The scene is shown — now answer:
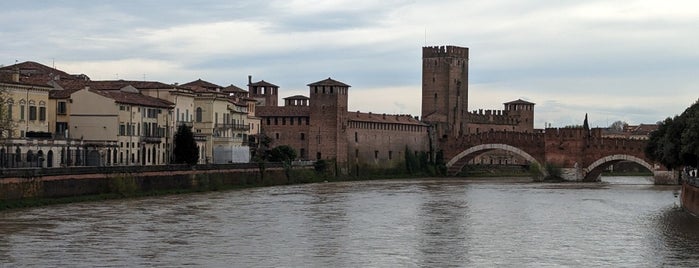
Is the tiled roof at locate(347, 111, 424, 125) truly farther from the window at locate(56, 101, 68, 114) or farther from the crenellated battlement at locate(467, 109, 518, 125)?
the window at locate(56, 101, 68, 114)

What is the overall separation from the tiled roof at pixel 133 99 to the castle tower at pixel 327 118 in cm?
2044

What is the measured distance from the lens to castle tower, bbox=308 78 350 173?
81812 mm

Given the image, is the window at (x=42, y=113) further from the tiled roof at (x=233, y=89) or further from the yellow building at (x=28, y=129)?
the tiled roof at (x=233, y=89)

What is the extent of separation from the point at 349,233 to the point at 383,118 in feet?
184

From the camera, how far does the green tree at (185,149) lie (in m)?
58.8

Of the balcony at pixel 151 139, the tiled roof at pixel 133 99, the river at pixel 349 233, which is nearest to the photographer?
the river at pixel 349 233

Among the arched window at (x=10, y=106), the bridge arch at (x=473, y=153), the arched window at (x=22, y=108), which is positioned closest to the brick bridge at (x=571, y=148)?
the bridge arch at (x=473, y=153)

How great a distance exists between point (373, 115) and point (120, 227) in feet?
181

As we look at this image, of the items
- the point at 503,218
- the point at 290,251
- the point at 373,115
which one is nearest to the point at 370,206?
the point at 503,218

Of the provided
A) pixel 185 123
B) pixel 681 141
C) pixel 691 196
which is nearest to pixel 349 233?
pixel 691 196

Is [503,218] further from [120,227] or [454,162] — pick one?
[454,162]

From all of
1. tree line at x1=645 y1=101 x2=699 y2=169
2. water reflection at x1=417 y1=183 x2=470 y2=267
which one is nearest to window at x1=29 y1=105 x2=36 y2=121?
water reflection at x1=417 y1=183 x2=470 y2=267

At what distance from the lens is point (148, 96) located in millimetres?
62438

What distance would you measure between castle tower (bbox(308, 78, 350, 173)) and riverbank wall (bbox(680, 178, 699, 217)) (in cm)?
3882
